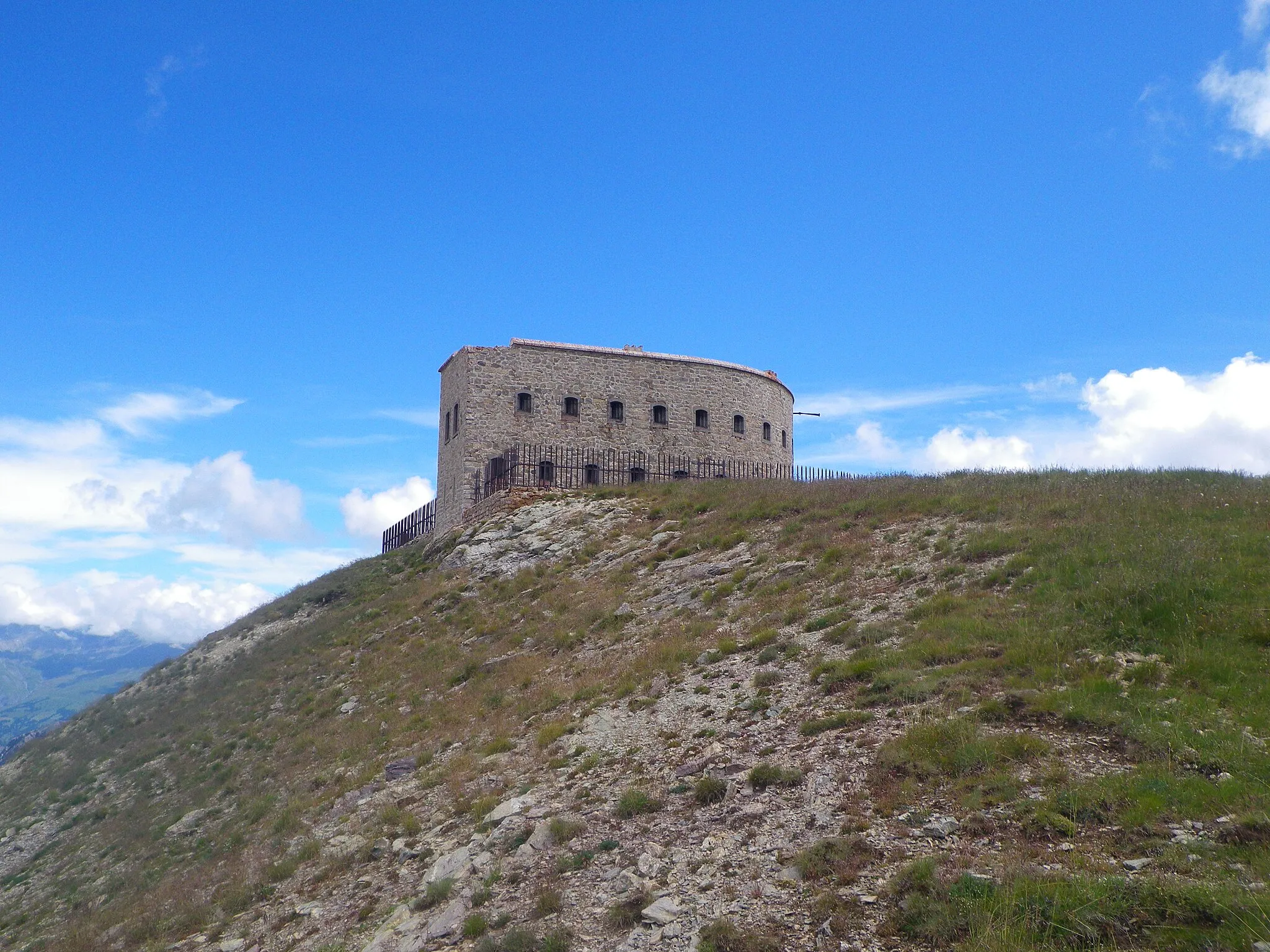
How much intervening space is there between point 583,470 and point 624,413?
11.5 feet

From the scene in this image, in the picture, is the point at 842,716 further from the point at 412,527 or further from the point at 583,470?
the point at 412,527

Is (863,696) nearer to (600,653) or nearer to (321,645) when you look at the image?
(600,653)

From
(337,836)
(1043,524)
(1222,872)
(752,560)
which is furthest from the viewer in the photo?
(752,560)

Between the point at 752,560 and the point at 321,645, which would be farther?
the point at 321,645

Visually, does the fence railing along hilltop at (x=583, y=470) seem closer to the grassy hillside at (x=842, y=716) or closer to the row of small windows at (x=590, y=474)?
the row of small windows at (x=590, y=474)

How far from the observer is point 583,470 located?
4000 cm

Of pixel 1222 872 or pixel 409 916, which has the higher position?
pixel 1222 872

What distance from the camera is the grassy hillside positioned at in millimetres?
8930

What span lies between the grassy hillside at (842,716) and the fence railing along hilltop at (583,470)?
278 inches

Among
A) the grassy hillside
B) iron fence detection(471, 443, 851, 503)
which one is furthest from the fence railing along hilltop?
the grassy hillside

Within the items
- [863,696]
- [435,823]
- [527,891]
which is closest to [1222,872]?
[863,696]

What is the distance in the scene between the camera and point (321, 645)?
101 feet

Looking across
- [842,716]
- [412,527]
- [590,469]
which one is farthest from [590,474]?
[842,716]

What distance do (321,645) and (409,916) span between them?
2041 centimetres
